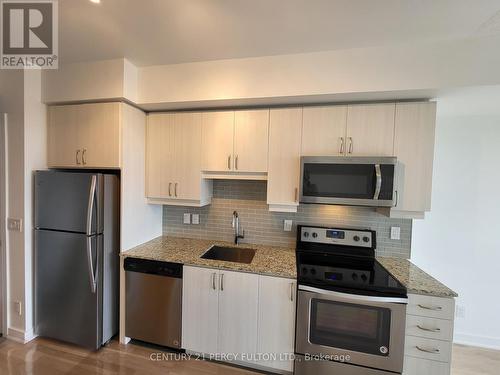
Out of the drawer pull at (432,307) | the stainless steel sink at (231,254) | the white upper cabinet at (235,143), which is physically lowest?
the drawer pull at (432,307)

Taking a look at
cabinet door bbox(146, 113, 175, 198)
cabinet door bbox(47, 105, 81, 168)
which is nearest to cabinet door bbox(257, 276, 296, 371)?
cabinet door bbox(146, 113, 175, 198)

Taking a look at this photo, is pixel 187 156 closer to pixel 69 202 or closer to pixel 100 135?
pixel 100 135

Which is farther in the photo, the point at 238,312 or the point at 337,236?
the point at 337,236

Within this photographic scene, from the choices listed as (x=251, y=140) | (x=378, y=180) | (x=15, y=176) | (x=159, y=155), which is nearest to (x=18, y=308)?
(x=15, y=176)

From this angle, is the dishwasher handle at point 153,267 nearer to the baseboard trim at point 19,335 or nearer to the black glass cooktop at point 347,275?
the black glass cooktop at point 347,275

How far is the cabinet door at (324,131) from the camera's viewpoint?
6.66 feet

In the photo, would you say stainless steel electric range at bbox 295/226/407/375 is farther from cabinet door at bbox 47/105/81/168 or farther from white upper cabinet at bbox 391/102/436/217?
cabinet door at bbox 47/105/81/168

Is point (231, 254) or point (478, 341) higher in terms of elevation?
point (231, 254)

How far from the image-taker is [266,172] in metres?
2.21

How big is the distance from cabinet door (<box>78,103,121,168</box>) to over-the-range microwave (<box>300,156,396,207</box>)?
172cm

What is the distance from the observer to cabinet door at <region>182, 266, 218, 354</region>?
6.54ft

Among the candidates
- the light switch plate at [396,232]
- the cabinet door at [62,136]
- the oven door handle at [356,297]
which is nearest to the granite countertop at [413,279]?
the oven door handle at [356,297]

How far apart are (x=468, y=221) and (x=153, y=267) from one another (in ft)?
10.4

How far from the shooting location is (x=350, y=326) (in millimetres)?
1746
